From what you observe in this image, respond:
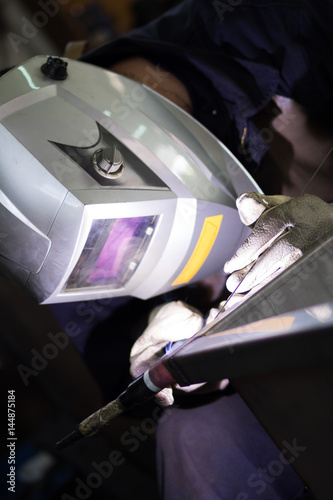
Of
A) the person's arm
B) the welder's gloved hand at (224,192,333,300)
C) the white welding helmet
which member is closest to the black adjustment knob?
the white welding helmet

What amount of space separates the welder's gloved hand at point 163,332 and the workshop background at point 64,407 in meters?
0.13

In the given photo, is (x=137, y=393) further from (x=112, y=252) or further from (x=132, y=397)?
(x=112, y=252)

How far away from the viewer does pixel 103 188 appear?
26.6 inches

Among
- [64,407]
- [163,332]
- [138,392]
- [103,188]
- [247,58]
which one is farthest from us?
[64,407]

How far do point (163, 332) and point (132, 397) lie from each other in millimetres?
231

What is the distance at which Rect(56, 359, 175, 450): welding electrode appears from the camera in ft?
1.71

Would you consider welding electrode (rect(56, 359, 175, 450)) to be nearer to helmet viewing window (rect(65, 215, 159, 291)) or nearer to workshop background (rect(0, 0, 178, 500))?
helmet viewing window (rect(65, 215, 159, 291))

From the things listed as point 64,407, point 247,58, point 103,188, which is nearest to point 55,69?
point 103,188

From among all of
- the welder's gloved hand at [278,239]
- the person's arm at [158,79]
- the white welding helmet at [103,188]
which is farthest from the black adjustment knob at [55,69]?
the welder's gloved hand at [278,239]

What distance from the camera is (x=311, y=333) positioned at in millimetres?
383

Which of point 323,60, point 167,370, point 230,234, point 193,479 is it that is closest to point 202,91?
point 323,60

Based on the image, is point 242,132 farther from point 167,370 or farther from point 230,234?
point 167,370

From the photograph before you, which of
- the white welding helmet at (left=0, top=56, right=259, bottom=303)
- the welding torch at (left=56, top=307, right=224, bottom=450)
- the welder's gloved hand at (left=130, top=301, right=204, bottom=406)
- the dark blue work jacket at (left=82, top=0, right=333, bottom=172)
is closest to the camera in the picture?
the welding torch at (left=56, top=307, right=224, bottom=450)

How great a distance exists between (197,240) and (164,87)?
1.31 ft
